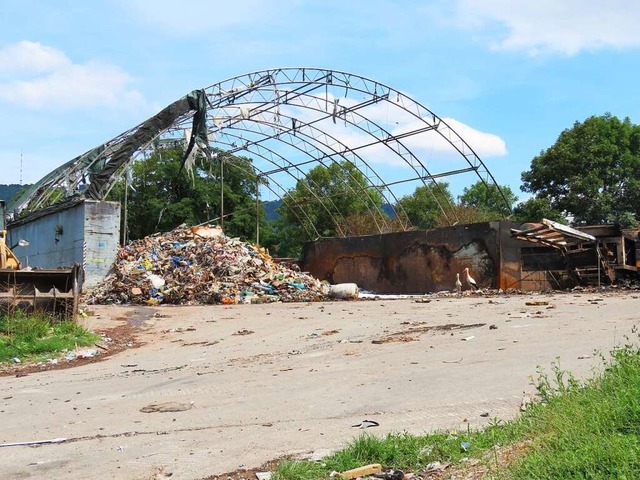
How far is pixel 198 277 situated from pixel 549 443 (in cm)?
1896

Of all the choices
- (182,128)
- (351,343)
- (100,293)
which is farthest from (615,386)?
(182,128)

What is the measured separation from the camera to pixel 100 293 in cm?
2167

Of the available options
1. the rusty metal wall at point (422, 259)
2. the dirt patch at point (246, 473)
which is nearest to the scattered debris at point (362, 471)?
the dirt patch at point (246, 473)

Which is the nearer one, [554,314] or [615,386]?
[615,386]

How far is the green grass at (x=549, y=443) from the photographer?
365 centimetres

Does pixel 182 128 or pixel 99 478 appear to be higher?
pixel 182 128

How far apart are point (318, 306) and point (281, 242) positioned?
114ft

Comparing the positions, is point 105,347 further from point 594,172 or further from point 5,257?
point 594,172

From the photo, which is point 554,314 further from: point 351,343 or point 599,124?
point 599,124

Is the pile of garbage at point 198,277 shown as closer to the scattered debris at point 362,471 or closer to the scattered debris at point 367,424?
the scattered debris at point 367,424

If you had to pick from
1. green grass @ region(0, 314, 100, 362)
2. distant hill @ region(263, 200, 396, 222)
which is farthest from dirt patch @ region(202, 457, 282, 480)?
distant hill @ region(263, 200, 396, 222)

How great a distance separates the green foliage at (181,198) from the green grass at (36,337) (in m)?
31.9

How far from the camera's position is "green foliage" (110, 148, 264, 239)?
45406 millimetres

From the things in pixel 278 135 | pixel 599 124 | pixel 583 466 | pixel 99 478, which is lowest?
pixel 99 478
